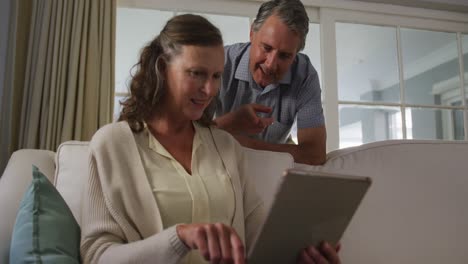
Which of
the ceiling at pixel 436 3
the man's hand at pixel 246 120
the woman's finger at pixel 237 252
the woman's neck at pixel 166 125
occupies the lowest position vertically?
the woman's finger at pixel 237 252

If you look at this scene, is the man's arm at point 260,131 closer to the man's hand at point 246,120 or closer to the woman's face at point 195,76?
the man's hand at point 246,120

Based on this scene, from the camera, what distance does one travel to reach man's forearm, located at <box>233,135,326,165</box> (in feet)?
5.24

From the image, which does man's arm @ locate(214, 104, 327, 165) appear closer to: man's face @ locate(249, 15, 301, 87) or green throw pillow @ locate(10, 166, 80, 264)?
man's face @ locate(249, 15, 301, 87)

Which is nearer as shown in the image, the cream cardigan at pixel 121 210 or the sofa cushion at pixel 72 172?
the cream cardigan at pixel 121 210

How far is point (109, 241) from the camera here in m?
0.99

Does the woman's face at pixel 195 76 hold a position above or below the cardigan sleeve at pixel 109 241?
above

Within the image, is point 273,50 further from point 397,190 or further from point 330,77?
point 330,77

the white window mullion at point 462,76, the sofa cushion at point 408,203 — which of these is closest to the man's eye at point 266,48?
the sofa cushion at point 408,203

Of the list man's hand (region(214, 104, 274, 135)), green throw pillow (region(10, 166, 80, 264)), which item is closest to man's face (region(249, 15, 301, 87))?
man's hand (region(214, 104, 274, 135))

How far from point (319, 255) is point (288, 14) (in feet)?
3.09

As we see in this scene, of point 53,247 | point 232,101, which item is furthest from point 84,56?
point 53,247

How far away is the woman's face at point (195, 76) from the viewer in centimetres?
116

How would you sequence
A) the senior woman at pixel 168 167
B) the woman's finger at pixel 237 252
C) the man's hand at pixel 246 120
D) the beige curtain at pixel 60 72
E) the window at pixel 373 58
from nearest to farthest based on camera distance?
the woman's finger at pixel 237 252
the senior woman at pixel 168 167
the man's hand at pixel 246 120
the beige curtain at pixel 60 72
the window at pixel 373 58

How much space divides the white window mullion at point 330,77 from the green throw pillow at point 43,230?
67.9 inches
